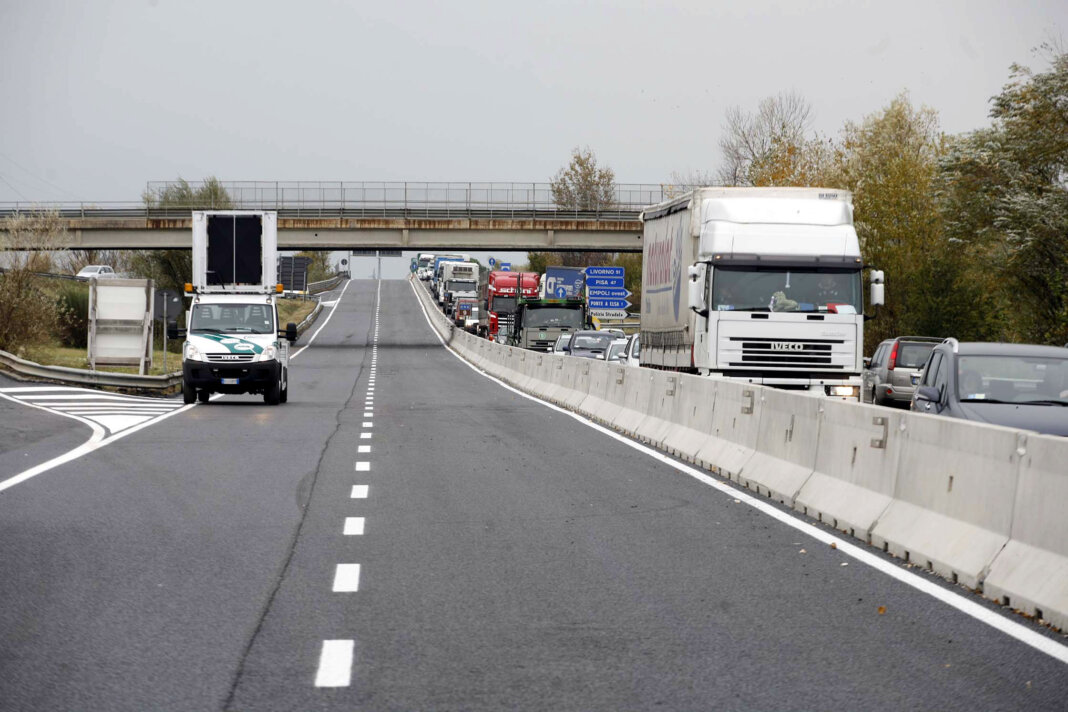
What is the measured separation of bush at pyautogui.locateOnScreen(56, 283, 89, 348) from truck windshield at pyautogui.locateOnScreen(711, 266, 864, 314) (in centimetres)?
3535

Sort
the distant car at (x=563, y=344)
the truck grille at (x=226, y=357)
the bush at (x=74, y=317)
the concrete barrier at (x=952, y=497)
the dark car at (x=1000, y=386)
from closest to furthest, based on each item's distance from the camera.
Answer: the concrete barrier at (x=952, y=497) < the dark car at (x=1000, y=386) < the truck grille at (x=226, y=357) < the distant car at (x=563, y=344) < the bush at (x=74, y=317)

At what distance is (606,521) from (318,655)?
15.6 ft

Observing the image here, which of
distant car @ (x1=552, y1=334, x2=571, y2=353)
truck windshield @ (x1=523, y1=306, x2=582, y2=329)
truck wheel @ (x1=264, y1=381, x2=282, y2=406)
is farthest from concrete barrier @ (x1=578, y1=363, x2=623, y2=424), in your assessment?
truck windshield @ (x1=523, y1=306, x2=582, y2=329)

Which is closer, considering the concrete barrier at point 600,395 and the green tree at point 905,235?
the concrete barrier at point 600,395

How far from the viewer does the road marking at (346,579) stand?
815 cm

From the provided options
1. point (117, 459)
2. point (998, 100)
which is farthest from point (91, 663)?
point (998, 100)

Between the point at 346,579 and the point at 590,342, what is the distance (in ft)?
105

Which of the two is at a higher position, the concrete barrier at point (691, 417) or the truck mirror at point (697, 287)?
the truck mirror at point (697, 287)

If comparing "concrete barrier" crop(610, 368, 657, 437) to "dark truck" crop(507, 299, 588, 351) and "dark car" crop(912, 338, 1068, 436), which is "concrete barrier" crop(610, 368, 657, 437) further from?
"dark truck" crop(507, 299, 588, 351)

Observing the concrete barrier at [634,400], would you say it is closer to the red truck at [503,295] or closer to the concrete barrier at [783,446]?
the concrete barrier at [783,446]

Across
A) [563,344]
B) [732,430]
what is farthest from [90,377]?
[732,430]

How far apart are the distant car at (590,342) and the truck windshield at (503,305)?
94.3 ft

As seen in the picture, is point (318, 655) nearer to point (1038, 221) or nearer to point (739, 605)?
point (739, 605)

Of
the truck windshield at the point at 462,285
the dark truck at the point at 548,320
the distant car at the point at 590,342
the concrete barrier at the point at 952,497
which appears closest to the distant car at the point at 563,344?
the distant car at the point at 590,342
